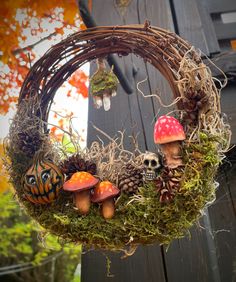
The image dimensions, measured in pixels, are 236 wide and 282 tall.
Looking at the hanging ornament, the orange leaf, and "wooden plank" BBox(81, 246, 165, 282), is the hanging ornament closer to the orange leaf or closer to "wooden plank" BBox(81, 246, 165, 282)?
"wooden plank" BBox(81, 246, 165, 282)

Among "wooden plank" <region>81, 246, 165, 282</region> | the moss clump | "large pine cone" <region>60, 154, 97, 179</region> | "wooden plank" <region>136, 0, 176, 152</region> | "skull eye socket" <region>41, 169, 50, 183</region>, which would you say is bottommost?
"wooden plank" <region>81, 246, 165, 282</region>

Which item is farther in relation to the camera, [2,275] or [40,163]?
[2,275]

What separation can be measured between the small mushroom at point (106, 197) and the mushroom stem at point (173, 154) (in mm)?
154

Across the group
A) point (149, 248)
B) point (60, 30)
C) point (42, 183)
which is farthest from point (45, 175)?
point (60, 30)

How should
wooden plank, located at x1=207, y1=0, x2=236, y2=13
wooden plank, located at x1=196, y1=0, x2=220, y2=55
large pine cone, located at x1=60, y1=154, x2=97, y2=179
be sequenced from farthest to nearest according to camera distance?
1. wooden plank, located at x1=207, y1=0, x2=236, y2=13
2. wooden plank, located at x1=196, y1=0, x2=220, y2=55
3. large pine cone, located at x1=60, y1=154, x2=97, y2=179

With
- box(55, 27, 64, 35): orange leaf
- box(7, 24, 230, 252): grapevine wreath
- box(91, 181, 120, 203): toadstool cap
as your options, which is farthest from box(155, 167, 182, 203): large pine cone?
box(55, 27, 64, 35): orange leaf

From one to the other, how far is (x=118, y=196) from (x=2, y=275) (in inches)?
145

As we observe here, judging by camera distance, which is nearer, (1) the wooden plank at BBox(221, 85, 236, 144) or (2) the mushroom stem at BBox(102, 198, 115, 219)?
(2) the mushroom stem at BBox(102, 198, 115, 219)

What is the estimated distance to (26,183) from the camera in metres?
0.77

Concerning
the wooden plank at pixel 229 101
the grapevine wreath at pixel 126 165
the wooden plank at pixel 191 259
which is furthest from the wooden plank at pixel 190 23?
the grapevine wreath at pixel 126 165

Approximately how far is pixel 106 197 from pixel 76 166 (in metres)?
0.14

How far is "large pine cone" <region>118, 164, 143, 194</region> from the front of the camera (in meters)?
0.74

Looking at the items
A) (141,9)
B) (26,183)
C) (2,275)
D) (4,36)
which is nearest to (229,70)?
(141,9)

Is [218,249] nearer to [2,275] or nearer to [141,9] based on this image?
[141,9]
